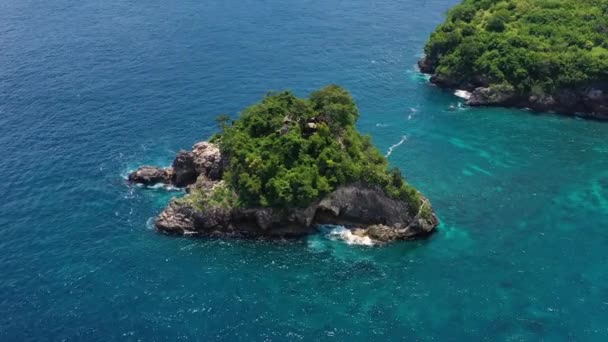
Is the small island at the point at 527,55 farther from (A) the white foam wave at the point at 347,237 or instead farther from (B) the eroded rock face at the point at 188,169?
(B) the eroded rock face at the point at 188,169

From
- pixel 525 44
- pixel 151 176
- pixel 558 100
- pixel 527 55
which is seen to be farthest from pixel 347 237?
pixel 525 44

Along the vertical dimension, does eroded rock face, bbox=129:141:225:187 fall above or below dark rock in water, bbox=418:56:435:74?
below

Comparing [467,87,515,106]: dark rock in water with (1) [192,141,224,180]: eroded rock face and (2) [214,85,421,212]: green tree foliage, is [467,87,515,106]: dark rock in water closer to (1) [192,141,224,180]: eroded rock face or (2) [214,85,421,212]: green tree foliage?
(2) [214,85,421,212]: green tree foliage

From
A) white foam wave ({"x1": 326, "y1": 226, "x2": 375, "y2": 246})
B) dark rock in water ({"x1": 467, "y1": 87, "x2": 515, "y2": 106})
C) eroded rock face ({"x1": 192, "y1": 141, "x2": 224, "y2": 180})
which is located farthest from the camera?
dark rock in water ({"x1": 467, "y1": 87, "x2": 515, "y2": 106})

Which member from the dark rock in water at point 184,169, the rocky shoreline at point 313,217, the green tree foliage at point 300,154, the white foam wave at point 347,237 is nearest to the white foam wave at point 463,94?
the green tree foliage at point 300,154

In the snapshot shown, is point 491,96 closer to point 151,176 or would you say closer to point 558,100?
point 558,100

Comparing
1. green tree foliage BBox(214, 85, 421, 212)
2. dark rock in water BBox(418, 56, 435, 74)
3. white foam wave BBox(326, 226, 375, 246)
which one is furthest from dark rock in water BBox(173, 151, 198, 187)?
dark rock in water BBox(418, 56, 435, 74)

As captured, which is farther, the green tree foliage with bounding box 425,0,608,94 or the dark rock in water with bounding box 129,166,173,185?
the green tree foliage with bounding box 425,0,608,94
